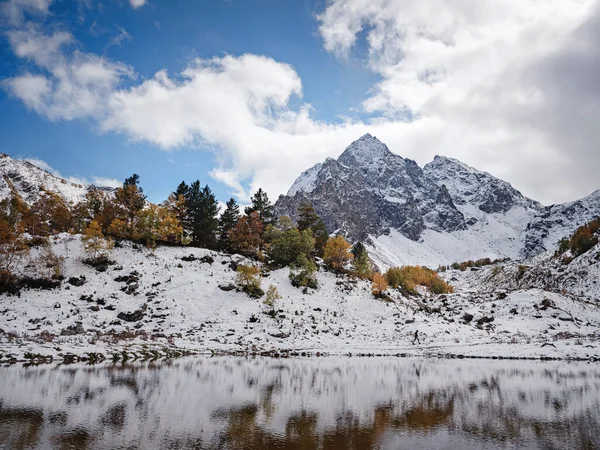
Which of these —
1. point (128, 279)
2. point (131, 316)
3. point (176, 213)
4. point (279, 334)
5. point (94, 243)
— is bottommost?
point (279, 334)

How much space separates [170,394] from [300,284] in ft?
169

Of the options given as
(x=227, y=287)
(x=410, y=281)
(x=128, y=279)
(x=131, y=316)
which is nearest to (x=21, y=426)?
(x=131, y=316)

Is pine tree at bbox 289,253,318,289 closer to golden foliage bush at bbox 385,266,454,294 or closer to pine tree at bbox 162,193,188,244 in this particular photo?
pine tree at bbox 162,193,188,244

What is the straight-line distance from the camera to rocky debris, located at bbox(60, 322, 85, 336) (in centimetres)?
4053

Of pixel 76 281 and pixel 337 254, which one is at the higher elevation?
pixel 337 254

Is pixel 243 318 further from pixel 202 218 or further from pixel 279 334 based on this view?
pixel 202 218

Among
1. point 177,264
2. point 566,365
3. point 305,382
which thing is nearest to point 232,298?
point 177,264

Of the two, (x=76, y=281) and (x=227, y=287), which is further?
(x=227, y=287)

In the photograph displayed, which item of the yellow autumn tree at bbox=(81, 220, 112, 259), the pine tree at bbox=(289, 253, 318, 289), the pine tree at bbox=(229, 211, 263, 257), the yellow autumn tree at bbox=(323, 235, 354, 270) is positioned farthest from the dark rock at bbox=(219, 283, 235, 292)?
the yellow autumn tree at bbox=(323, 235, 354, 270)

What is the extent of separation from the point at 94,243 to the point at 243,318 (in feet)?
88.7

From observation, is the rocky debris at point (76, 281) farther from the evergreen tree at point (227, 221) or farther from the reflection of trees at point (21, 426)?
the reflection of trees at point (21, 426)

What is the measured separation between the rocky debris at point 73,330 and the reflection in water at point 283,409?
1623cm

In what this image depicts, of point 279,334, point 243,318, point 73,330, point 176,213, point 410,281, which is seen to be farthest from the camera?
point 410,281

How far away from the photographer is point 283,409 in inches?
643
